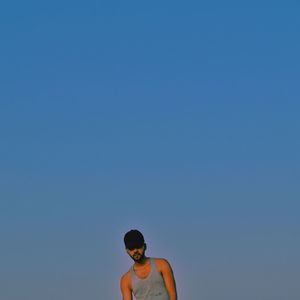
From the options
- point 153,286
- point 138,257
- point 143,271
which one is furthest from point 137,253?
point 153,286

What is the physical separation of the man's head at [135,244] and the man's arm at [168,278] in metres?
0.42

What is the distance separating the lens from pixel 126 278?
16719 millimetres

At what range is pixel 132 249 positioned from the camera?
15.9m

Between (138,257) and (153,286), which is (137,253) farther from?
(153,286)

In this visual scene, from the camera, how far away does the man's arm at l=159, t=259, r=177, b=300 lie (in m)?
16.2

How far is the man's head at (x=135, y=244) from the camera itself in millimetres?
15664

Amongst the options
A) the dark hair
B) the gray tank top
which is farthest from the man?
the dark hair

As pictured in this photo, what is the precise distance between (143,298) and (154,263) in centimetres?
69

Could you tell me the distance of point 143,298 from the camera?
16.5 meters

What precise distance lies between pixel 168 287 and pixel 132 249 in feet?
3.29

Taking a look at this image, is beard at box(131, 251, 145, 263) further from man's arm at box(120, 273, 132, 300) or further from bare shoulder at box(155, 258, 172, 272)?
man's arm at box(120, 273, 132, 300)

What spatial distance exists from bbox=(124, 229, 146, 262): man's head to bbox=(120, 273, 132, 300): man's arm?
702mm

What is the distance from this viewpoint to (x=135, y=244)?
15773 millimetres

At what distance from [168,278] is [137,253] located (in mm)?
761
